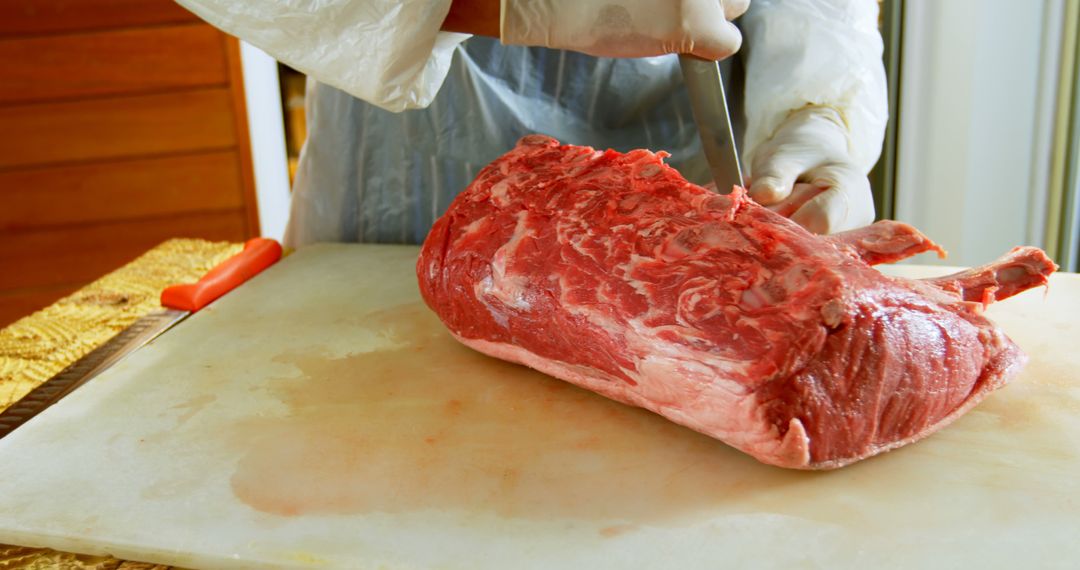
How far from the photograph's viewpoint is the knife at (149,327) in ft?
A: 4.36

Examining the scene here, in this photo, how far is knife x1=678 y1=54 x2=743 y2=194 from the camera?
1.42 m

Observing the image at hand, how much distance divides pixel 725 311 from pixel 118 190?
323cm

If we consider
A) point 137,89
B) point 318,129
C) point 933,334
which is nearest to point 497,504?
point 933,334

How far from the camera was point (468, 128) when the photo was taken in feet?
6.61

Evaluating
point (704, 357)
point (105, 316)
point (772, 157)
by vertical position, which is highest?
point (772, 157)

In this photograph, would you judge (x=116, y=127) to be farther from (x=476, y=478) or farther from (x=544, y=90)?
(x=476, y=478)

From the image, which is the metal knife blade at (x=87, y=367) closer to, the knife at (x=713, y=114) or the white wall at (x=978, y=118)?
the knife at (x=713, y=114)

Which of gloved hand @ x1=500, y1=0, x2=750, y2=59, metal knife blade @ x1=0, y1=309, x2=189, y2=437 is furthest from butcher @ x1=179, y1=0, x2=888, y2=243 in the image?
metal knife blade @ x1=0, y1=309, x2=189, y2=437

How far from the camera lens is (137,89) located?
3574 millimetres

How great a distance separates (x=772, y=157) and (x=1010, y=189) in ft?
4.15

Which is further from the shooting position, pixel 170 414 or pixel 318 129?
pixel 318 129

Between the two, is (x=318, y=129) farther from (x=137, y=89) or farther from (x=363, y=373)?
(x=137, y=89)

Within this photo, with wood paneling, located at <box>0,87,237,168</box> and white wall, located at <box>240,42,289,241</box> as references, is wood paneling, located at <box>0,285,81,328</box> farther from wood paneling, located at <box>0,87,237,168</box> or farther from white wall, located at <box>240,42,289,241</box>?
white wall, located at <box>240,42,289,241</box>

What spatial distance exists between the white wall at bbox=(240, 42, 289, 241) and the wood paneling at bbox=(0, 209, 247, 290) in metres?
0.13
